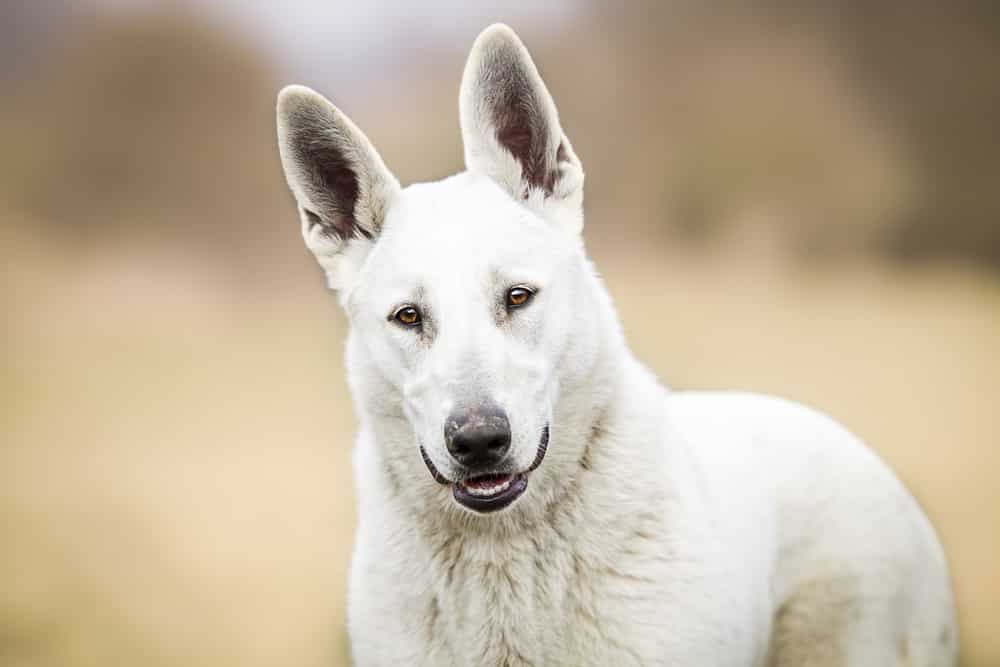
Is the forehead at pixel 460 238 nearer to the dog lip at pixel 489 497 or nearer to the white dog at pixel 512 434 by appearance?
the white dog at pixel 512 434

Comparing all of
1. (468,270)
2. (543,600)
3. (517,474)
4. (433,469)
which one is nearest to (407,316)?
(468,270)

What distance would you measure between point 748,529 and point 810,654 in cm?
54

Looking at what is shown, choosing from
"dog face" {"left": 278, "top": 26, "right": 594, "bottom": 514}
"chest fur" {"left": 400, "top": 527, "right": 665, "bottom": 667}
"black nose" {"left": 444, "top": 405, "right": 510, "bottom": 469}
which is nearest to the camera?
"black nose" {"left": 444, "top": 405, "right": 510, "bottom": 469}

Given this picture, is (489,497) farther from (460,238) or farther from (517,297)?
(460,238)

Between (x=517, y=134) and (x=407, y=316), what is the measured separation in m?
0.68

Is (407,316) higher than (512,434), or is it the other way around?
(407,316)

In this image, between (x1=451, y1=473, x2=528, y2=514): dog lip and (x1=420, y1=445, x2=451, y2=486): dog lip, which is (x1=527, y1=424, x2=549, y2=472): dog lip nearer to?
(x1=451, y1=473, x2=528, y2=514): dog lip

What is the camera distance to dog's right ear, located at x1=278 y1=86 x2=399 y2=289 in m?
2.82

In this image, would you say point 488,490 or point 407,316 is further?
point 407,316

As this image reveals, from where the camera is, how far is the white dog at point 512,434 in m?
2.60

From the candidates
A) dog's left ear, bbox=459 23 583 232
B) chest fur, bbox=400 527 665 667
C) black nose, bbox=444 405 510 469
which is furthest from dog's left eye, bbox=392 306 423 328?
chest fur, bbox=400 527 665 667

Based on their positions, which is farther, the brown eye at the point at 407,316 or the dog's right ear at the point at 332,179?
the dog's right ear at the point at 332,179

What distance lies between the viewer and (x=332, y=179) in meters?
2.99

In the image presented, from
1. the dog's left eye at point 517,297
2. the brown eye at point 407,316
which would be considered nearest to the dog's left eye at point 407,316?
the brown eye at point 407,316
